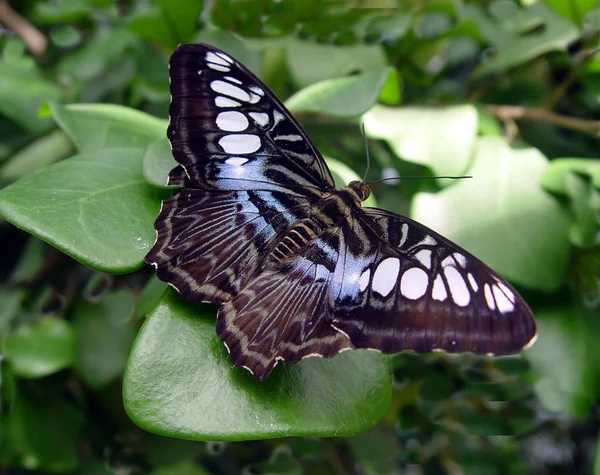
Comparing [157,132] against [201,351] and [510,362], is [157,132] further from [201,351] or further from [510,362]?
[510,362]

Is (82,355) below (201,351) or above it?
below

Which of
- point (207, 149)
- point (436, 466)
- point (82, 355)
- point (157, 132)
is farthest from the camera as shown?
point (436, 466)

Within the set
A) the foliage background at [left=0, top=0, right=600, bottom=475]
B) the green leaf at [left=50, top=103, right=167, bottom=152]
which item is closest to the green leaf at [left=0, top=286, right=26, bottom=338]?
the foliage background at [left=0, top=0, right=600, bottom=475]

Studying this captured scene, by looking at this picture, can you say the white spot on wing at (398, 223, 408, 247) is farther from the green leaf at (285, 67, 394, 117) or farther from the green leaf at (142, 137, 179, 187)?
the green leaf at (142, 137, 179, 187)

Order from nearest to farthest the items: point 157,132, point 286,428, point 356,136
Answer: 1. point 286,428
2. point 157,132
3. point 356,136

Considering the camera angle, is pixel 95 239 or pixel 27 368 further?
pixel 27 368

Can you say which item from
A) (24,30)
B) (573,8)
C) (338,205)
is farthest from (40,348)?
(573,8)

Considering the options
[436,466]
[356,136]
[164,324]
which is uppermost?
[164,324]

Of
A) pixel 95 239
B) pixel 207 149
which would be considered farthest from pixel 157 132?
pixel 95 239
